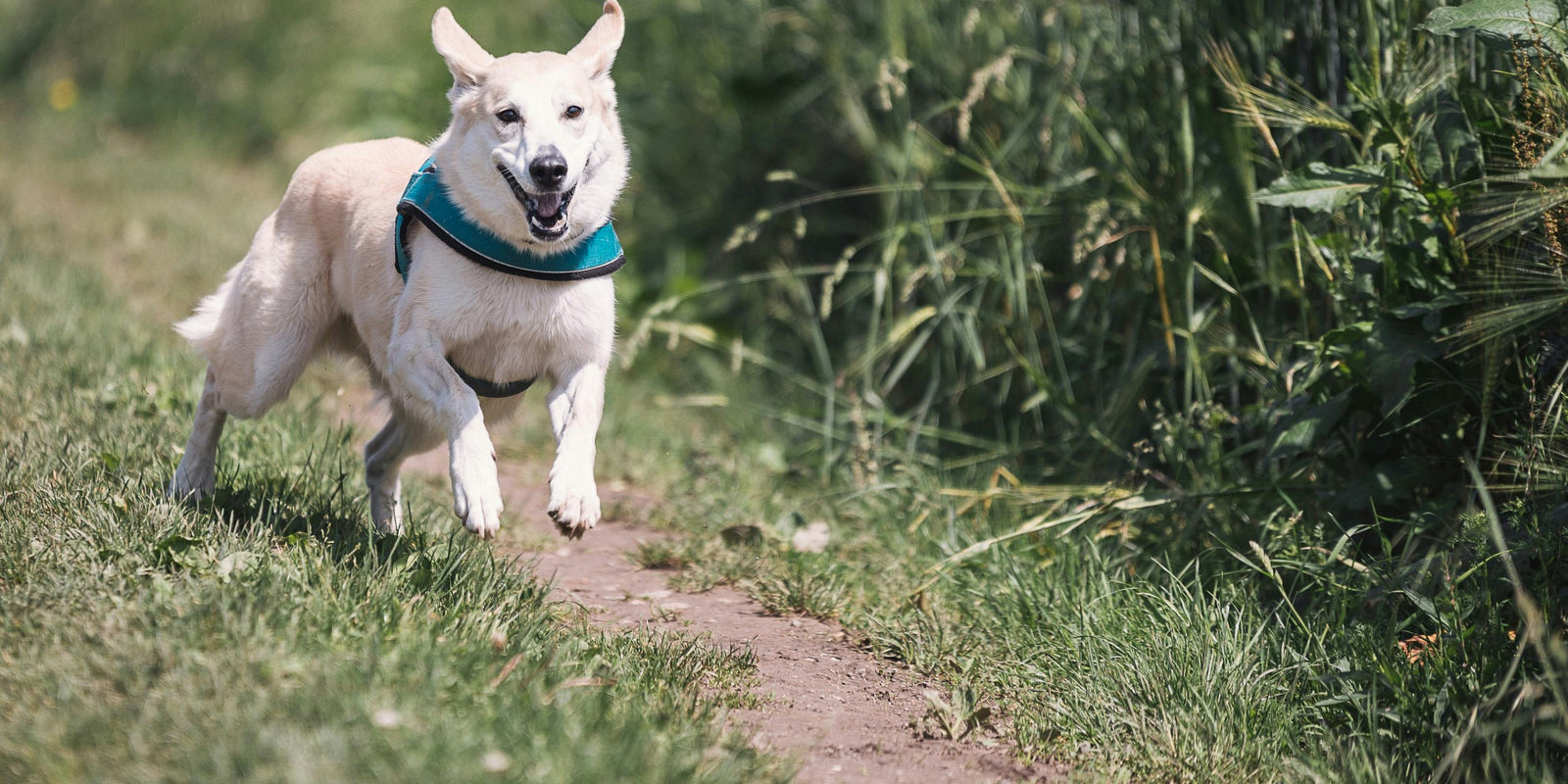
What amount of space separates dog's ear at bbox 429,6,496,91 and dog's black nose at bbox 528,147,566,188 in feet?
1.37

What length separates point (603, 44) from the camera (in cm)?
348

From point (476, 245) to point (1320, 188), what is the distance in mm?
2241

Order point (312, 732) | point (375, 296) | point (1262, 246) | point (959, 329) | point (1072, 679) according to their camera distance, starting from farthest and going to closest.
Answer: point (959, 329) < point (1262, 246) < point (375, 296) < point (1072, 679) < point (312, 732)

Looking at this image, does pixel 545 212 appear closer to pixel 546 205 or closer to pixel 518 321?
pixel 546 205

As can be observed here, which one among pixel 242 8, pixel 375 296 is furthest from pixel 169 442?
pixel 242 8

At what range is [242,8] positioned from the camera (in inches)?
366

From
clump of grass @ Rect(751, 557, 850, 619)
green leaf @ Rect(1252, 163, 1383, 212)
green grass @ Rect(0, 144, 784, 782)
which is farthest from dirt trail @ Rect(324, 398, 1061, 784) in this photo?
green leaf @ Rect(1252, 163, 1383, 212)

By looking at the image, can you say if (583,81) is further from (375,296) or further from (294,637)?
(294,637)

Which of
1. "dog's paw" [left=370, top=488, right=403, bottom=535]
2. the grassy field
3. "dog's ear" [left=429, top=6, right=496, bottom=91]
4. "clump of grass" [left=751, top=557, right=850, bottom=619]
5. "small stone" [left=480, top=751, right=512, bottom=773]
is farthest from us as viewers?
"dog's paw" [left=370, top=488, right=403, bottom=535]

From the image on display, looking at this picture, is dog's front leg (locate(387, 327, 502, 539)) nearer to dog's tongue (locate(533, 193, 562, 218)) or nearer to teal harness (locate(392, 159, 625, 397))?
teal harness (locate(392, 159, 625, 397))

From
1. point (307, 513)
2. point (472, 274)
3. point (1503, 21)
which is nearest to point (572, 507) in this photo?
point (472, 274)

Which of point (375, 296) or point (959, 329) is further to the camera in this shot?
point (959, 329)

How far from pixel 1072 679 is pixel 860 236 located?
370cm

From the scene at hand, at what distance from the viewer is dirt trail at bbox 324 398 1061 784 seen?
290 cm
